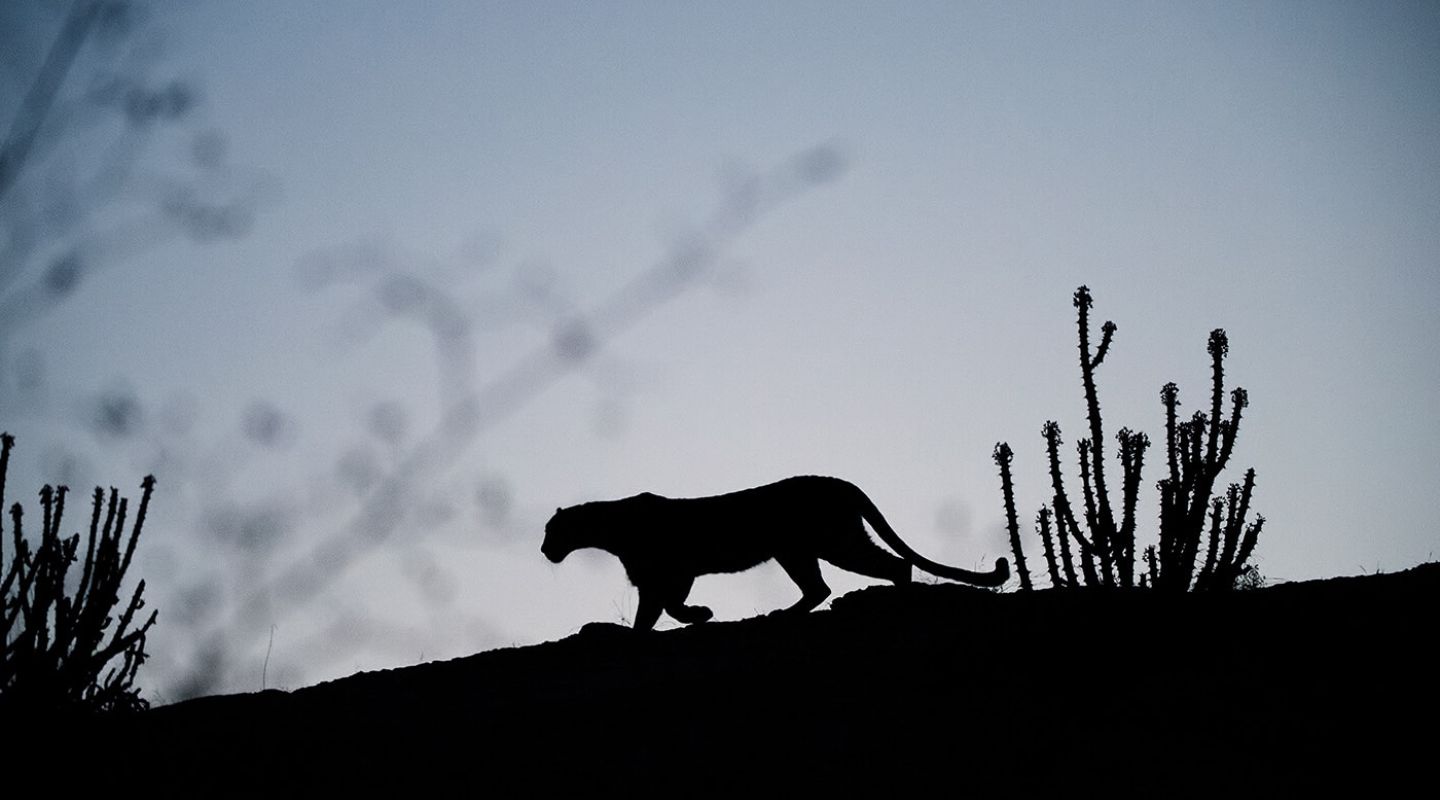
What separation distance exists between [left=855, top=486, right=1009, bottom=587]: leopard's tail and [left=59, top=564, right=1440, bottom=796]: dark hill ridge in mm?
1455

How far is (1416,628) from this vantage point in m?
5.64

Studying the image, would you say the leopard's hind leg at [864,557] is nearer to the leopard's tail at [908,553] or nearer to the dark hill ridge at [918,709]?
the leopard's tail at [908,553]

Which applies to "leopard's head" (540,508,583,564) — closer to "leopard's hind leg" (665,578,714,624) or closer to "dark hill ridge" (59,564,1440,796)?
"leopard's hind leg" (665,578,714,624)

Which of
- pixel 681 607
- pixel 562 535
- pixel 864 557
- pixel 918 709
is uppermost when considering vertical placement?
pixel 562 535

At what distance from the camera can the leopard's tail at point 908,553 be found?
344 inches

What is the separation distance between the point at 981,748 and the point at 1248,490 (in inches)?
182

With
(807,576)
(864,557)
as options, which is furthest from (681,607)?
(864,557)

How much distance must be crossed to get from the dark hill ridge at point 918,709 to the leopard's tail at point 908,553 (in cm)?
146

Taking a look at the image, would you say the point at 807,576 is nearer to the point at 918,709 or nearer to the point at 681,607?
the point at 681,607

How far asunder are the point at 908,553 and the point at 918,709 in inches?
164

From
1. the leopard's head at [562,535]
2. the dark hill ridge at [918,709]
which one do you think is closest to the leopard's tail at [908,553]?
the dark hill ridge at [918,709]

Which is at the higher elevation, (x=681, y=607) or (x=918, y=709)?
(x=681, y=607)

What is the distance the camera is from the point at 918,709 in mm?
5227

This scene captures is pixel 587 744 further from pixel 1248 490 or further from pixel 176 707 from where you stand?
pixel 1248 490
